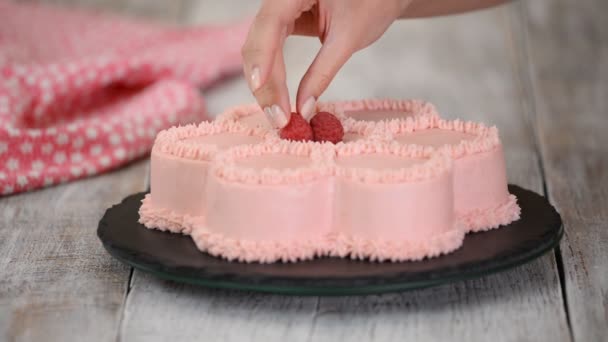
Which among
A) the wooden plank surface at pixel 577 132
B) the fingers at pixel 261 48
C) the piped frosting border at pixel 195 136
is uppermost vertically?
the fingers at pixel 261 48

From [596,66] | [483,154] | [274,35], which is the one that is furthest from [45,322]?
[596,66]

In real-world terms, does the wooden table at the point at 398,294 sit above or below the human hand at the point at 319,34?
below

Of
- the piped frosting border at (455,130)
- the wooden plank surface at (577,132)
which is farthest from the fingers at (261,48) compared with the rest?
the wooden plank surface at (577,132)

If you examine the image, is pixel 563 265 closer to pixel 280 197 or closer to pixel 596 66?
pixel 280 197

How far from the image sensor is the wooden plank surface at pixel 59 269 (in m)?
1.24

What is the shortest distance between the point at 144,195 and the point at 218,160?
29 cm

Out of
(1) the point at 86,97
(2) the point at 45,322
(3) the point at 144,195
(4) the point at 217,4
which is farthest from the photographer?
(4) the point at 217,4

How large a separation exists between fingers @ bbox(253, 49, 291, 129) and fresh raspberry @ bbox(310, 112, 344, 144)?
5 centimetres

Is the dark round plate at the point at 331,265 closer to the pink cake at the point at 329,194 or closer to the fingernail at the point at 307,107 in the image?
the pink cake at the point at 329,194

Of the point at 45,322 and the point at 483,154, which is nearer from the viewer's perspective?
the point at 45,322

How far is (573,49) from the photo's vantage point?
3053 mm

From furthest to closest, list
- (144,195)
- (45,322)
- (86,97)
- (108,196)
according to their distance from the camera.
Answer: (86,97)
(108,196)
(144,195)
(45,322)

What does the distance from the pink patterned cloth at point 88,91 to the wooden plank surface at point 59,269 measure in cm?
9

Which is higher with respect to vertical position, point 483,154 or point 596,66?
point 483,154
